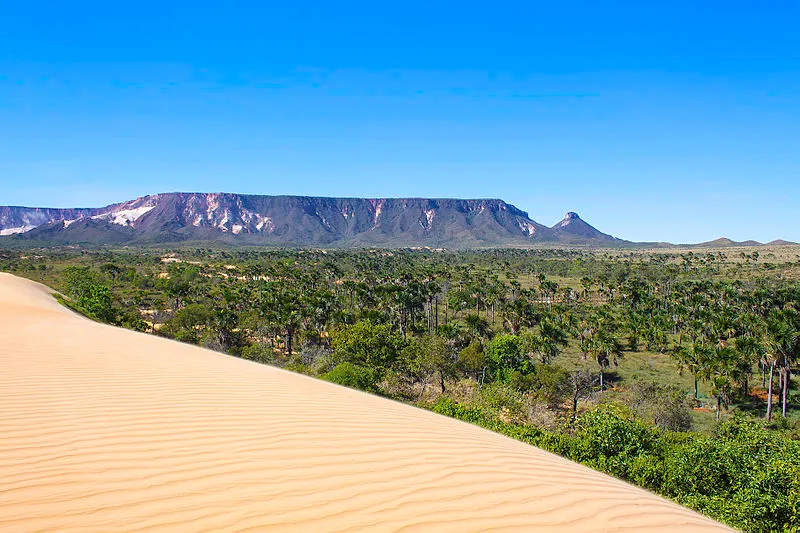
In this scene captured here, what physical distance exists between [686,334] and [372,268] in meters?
56.9

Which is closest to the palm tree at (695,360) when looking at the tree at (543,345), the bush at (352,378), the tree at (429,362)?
the tree at (543,345)

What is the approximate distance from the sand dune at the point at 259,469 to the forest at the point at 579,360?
4.72 m

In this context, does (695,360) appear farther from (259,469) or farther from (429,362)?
(259,469)

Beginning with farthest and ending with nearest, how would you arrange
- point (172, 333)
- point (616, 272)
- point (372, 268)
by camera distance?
point (372, 268), point (616, 272), point (172, 333)

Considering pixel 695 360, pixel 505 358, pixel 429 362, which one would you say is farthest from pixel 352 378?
A: pixel 695 360

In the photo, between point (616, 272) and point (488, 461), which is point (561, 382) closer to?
point (488, 461)

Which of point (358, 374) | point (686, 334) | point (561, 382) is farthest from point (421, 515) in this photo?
point (686, 334)

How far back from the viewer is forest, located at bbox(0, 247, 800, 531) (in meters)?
10.1

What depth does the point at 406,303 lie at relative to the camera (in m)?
47.1

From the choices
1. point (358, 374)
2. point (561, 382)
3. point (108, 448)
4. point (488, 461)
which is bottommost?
point (561, 382)

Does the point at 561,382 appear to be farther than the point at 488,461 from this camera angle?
Yes

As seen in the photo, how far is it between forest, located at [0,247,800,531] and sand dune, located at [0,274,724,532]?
4.72 meters

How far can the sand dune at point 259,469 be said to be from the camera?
3.49 metres

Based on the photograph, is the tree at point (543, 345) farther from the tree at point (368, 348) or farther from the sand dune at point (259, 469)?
the sand dune at point (259, 469)
